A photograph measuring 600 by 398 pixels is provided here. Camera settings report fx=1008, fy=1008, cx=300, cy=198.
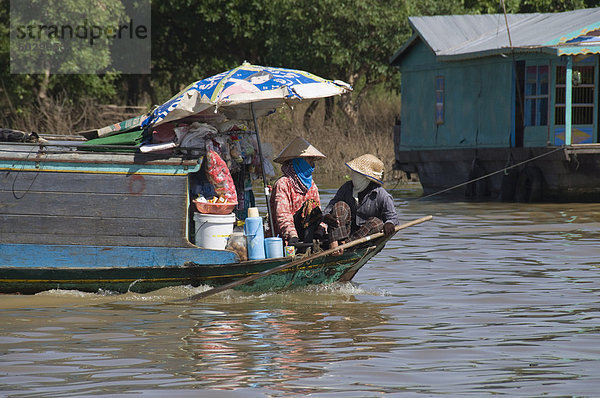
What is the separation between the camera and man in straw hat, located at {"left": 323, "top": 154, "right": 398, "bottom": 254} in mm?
9227

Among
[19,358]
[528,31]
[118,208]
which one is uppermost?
[528,31]

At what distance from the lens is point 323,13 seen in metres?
32.4

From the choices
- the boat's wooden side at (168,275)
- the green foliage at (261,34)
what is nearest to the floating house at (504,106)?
the green foliage at (261,34)

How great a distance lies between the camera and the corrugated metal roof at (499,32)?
62.5ft

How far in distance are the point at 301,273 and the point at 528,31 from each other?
45.7 ft

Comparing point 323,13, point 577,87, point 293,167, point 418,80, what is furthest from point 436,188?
point 293,167

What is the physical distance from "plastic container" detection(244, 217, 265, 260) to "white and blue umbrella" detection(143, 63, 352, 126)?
108 centimetres

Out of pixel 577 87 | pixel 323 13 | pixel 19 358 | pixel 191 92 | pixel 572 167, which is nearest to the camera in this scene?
pixel 19 358

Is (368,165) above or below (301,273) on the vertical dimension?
above

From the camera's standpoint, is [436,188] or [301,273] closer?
[301,273]

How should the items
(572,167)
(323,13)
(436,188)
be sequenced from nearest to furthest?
(572,167) < (436,188) < (323,13)

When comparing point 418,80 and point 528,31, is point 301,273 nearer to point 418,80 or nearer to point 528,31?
point 528,31

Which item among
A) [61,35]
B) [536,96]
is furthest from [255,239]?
[61,35]

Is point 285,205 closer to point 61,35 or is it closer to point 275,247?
point 275,247
